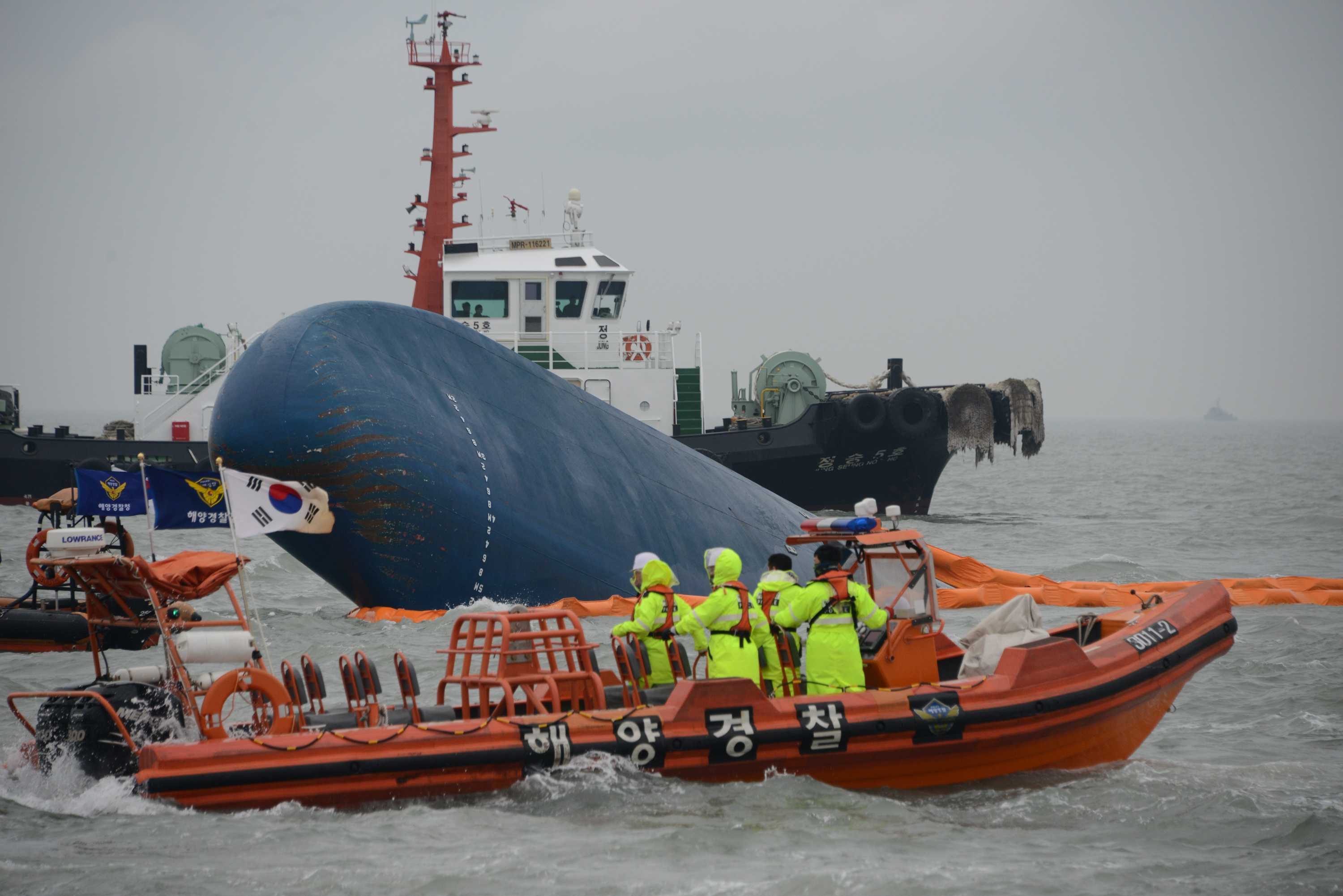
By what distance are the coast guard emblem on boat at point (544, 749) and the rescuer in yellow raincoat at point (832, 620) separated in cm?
166

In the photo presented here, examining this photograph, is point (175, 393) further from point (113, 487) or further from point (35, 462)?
point (113, 487)

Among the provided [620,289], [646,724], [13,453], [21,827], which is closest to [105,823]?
[21,827]

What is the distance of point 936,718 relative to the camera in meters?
8.70

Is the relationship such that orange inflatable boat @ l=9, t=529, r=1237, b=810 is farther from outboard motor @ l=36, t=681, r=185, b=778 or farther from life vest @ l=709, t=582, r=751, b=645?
life vest @ l=709, t=582, r=751, b=645

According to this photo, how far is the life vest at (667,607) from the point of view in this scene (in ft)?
29.7

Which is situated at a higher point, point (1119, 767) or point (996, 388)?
point (996, 388)

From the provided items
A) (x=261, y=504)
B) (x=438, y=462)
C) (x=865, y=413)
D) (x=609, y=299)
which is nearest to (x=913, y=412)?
(x=865, y=413)

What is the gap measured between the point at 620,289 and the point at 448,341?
419 inches

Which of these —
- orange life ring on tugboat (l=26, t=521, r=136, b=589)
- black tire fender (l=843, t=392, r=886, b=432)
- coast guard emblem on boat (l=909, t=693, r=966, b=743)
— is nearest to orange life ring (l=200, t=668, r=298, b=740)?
orange life ring on tugboat (l=26, t=521, r=136, b=589)

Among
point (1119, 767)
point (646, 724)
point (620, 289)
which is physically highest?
point (620, 289)

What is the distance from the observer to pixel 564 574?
1522cm

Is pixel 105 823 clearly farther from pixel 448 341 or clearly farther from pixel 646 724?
pixel 448 341

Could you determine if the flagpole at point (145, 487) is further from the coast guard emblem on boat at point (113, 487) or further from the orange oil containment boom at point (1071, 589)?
the orange oil containment boom at point (1071, 589)

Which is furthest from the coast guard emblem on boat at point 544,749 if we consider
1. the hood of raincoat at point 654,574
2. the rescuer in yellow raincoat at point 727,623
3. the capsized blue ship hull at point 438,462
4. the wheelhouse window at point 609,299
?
the wheelhouse window at point 609,299
